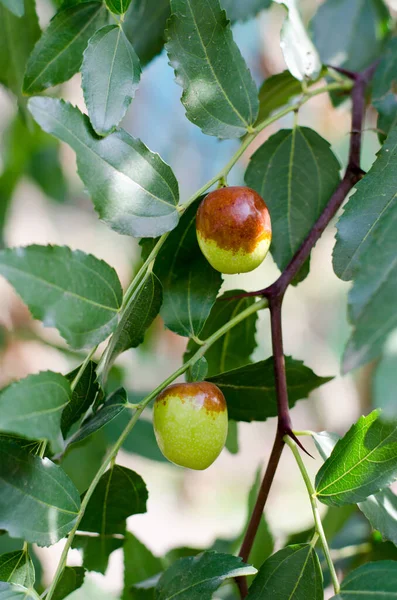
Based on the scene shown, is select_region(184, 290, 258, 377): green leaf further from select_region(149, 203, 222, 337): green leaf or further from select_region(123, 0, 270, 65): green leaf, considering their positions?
select_region(123, 0, 270, 65): green leaf

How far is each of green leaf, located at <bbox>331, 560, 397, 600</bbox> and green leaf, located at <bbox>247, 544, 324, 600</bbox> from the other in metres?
0.02

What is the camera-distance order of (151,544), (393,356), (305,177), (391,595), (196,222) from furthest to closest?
(151,544) → (305,177) → (196,222) → (391,595) → (393,356)

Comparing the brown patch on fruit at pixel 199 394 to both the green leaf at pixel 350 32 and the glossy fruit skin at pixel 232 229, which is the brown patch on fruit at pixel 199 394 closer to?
the glossy fruit skin at pixel 232 229

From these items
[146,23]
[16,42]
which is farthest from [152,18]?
[16,42]

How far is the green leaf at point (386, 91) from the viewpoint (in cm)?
77

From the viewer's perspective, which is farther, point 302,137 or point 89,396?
point 302,137

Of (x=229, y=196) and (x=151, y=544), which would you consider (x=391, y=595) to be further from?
(x=151, y=544)

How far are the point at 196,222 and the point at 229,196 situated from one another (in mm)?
40

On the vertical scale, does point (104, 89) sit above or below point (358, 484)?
above

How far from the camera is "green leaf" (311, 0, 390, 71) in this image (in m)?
1.03

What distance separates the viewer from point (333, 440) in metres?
0.62

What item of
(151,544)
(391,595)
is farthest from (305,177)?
(151,544)

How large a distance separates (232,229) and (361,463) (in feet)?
0.69

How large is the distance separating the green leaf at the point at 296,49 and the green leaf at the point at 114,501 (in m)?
0.42
